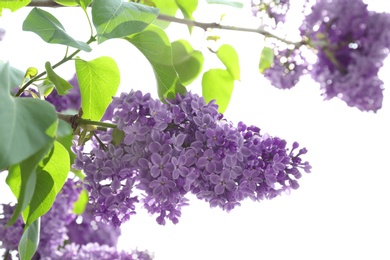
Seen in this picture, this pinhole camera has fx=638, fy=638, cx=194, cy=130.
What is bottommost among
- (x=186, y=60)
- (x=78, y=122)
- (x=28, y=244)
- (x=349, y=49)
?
(x=28, y=244)

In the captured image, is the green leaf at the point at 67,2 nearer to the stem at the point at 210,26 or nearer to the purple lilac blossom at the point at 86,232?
the stem at the point at 210,26

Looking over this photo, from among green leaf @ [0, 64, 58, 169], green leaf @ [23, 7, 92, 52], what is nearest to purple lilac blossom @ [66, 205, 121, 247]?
green leaf @ [23, 7, 92, 52]

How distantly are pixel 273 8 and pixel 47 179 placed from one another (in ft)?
1.49

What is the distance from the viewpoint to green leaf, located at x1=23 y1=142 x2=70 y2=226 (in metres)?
0.51

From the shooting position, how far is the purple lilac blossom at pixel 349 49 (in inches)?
35.3

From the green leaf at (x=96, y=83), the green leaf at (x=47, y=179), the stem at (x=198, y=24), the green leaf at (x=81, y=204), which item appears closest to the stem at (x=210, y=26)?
the stem at (x=198, y=24)

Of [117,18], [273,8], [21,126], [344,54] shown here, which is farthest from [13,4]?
[344,54]

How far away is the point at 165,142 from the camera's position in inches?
20.2

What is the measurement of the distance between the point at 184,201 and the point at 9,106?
0.75ft

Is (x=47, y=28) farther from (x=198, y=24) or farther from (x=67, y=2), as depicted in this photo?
(x=198, y=24)

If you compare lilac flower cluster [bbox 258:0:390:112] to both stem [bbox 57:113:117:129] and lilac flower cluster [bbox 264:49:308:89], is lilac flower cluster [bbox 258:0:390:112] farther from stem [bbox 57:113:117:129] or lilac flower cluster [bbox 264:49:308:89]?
stem [bbox 57:113:117:129]

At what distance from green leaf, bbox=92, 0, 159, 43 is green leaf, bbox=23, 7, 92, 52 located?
0.02 metres

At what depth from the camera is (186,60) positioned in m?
0.74

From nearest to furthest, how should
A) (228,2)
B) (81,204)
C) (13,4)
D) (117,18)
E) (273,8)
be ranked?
(117,18)
(13,4)
(228,2)
(273,8)
(81,204)
